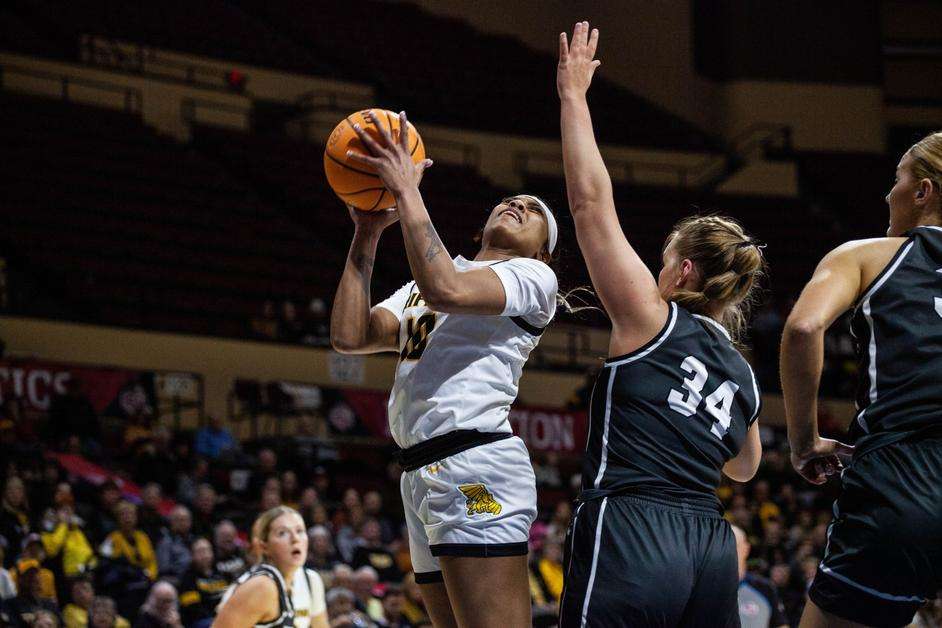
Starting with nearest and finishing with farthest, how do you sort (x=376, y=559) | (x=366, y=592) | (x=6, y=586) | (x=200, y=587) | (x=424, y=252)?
(x=424, y=252), (x=6, y=586), (x=200, y=587), (x=366, y=592), (x=376, y=559)

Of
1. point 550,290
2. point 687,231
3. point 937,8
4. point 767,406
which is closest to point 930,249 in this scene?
point 687,231

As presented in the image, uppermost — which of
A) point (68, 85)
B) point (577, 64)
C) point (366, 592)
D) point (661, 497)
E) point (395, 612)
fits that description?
point (68, 85)

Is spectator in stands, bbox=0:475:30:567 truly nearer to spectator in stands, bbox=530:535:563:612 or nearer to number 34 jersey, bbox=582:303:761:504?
spectator in stands, bbox=530:535:563:612

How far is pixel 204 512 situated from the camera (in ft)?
37.7

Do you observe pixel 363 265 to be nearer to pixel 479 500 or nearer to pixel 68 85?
pixel 479 500

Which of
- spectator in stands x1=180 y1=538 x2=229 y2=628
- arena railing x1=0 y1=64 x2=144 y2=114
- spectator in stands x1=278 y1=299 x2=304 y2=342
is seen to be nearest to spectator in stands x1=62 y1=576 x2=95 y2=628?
spectator in stands x1=180 y1=538 x2=229 y2=628

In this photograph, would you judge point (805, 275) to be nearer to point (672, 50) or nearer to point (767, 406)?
point (767, 406)

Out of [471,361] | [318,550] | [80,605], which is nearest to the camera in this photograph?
[471,361]

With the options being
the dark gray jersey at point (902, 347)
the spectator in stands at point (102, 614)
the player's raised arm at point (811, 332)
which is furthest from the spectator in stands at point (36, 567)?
the dark gray jersey at point (902, 347)

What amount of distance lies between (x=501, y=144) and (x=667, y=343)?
64.6 feet

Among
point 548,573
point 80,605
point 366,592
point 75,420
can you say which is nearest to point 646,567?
point 80,605

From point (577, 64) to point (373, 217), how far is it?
92cm

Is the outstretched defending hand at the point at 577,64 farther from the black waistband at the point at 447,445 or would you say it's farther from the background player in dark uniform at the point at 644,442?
the black waistband at the point at 447,445

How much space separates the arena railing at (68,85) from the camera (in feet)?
60.1
